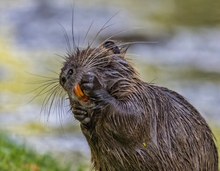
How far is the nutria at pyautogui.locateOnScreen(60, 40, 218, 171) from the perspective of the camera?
3555mm

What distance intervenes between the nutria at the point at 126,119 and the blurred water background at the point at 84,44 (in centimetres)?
320

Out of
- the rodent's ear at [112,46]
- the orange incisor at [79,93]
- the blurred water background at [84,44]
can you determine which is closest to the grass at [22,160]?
the blurred water background at [84,44]

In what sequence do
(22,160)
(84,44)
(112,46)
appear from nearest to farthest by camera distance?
(112,46) < (22,160) < (84,44)

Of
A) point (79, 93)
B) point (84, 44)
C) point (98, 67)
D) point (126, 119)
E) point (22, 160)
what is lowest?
point (126, 119)

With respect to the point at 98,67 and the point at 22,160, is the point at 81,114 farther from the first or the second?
the point at 22,160

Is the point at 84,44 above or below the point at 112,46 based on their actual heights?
above

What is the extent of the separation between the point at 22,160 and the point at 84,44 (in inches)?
105

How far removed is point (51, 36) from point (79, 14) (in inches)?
73.8

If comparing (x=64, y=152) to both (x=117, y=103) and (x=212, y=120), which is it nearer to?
(x=212, y=120)

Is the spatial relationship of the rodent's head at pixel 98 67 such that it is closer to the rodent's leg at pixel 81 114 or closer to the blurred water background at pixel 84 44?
the rodent's leg at pixel 81 114

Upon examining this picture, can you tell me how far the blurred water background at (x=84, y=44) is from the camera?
8.73 m

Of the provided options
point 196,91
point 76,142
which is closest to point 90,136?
point 76,142

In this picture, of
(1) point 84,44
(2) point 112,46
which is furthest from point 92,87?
(1) point 84,44

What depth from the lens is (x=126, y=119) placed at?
138 inches
